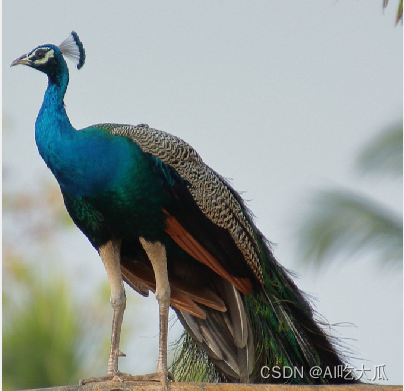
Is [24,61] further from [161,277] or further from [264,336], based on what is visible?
[264,336]

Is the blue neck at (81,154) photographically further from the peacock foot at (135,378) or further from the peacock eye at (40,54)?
the peacock foot at (135,378)

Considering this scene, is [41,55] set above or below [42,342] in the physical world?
above

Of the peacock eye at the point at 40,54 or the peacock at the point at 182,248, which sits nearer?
the peacock at the point at 182,248

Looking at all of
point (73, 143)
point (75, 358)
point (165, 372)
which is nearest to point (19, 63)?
point (73, 143)

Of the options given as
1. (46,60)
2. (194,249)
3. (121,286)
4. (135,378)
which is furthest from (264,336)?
(46,60)

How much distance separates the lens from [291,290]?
6480 mm

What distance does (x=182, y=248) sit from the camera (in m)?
5.95

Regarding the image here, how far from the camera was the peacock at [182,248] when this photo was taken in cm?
571

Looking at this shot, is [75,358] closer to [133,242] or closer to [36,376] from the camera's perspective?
[36,376]

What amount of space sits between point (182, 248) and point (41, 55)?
139cm

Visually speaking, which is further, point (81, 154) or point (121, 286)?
point (121, 286)

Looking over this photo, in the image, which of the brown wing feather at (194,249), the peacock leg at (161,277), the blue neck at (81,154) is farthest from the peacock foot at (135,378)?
the blue neck at (81,154)

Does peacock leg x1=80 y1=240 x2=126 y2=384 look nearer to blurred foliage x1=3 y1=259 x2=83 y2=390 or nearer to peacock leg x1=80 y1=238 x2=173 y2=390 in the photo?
peacock leg x1=80 y1=238 x2=173 y2=390

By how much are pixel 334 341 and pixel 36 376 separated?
12.1ft
